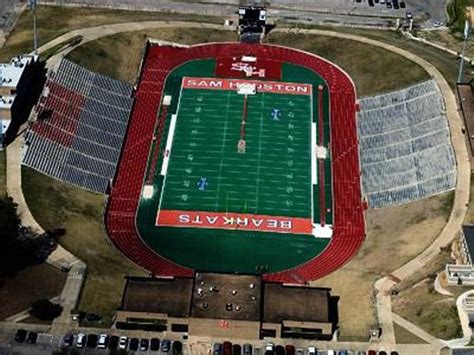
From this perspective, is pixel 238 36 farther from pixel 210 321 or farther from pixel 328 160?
pixel 210 321

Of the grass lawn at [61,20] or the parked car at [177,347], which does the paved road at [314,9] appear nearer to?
the grass lawn at [61,20]

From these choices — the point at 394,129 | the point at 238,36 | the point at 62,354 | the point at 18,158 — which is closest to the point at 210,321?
the point at 62,354

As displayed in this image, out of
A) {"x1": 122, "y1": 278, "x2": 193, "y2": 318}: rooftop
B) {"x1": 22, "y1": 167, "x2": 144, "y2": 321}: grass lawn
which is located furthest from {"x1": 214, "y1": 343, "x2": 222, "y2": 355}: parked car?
{"x1": 22, "y1": 167, "x2": 144, "y2": 321}: grass lawn

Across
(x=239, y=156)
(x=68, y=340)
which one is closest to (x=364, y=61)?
(x=239, y=156)

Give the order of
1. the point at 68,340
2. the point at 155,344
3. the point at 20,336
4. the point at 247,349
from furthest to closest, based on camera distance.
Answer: the point at 247,349 → the point at 155,344 → the point at 68,340 → the point at 20,336

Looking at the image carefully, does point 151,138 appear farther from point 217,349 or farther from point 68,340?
point 217,349

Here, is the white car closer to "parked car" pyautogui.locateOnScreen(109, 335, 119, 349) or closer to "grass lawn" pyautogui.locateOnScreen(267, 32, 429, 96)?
"parked car" pyautogui.locateOnScreen(109, 335, 119, 349)
